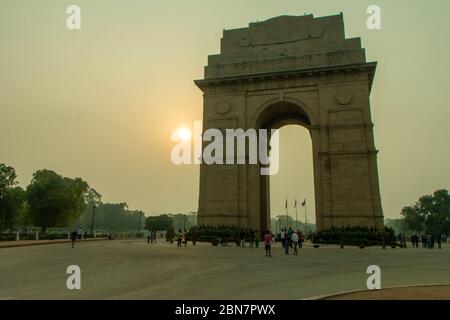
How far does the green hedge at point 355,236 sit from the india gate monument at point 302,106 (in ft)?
4.40

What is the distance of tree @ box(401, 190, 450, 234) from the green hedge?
283 ft

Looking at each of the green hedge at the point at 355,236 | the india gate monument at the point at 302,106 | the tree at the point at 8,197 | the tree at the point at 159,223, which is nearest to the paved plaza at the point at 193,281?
the green hedge at the point at 355,236

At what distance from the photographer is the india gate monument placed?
31516 millimetres

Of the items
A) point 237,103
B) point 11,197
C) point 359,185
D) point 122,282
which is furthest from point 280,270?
point 11,197

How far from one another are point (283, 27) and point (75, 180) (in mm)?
56441

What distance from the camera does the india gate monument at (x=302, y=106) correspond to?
31516 mm

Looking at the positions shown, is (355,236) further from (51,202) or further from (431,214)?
(431,214)

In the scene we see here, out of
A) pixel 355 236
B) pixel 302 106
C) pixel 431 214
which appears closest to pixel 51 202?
pixel 302 106

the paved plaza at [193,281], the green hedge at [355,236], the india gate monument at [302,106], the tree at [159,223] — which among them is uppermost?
the india gate monument at [302,106]

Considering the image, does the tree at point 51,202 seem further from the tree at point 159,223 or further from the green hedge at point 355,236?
the green hedge at point 355,236

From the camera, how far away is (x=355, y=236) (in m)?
27.6

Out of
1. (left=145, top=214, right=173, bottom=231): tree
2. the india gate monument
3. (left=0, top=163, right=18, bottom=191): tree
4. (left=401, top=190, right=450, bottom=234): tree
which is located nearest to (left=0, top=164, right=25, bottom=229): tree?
(left=0, top=163, right=18, bottom=191): tree

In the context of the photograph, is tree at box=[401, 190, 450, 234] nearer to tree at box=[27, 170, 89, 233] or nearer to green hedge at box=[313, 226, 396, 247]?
green hedge at box=[313, 226, 396, 247]
